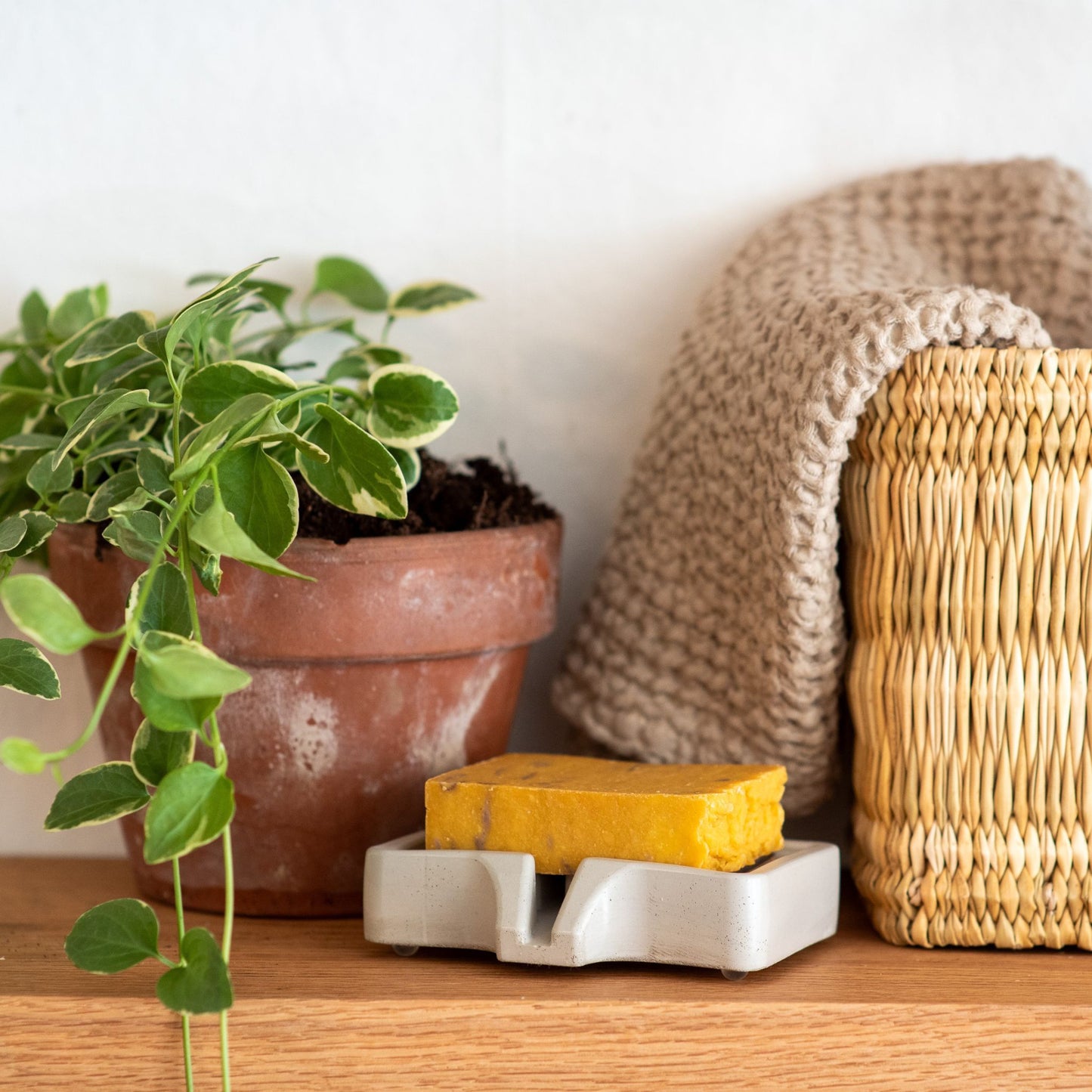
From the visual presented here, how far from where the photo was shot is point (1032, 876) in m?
0.68

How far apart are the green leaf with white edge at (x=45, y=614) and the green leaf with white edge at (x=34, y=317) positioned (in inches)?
19.4

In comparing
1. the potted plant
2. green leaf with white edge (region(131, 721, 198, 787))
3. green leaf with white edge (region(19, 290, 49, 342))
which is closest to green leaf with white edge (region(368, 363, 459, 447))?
the potted plant

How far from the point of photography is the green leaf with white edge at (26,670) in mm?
606

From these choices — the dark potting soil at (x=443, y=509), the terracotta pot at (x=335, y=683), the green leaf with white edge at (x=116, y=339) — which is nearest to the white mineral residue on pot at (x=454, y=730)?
the terracotta pot at (x=335, y=683)

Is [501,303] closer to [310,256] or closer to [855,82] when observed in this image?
[310,256]

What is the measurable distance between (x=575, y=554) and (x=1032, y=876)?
0.45 m

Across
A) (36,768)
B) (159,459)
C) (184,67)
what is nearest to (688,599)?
(159,459)

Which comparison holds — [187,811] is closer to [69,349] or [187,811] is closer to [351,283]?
[69,349]

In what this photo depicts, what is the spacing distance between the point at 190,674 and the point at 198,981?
16 centimetres

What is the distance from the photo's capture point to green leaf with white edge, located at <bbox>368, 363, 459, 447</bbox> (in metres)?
0.72

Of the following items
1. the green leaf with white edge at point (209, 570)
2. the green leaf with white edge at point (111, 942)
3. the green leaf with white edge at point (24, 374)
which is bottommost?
the green leaf with white edge at point (111, 942)

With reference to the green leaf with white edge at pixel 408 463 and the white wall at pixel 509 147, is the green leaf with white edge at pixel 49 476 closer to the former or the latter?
the green leaf with white edge at pixel 408 463

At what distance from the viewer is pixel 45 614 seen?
1.58ft

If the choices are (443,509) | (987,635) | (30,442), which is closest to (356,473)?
(443,509)
